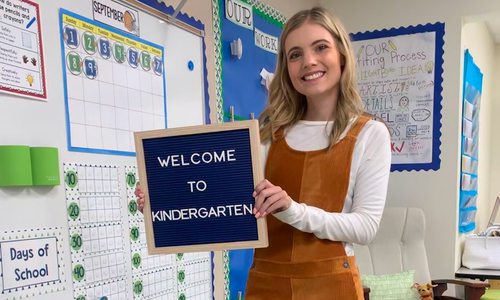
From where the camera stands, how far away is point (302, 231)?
1.07 m

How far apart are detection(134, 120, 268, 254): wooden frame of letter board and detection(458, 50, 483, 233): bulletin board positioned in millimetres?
2322

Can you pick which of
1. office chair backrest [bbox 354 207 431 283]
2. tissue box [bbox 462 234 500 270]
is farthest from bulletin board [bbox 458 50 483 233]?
office chair backrest [bbox 354 207 431 283]

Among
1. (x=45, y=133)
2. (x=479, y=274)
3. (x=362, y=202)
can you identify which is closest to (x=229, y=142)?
(x=362, y=202)

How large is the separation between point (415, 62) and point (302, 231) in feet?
7.20

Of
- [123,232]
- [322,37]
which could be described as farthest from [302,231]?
[123,232]

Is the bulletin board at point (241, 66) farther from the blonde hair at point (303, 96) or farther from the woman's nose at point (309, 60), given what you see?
the woman's nose at point (309, 60)

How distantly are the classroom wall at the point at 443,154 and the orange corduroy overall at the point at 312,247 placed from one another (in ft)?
6.49

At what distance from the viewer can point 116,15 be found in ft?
4.98

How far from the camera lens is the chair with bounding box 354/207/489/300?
2738 millimetres

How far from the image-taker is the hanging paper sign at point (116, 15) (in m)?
1.45

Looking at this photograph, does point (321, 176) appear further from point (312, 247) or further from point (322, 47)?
point (322, 47)

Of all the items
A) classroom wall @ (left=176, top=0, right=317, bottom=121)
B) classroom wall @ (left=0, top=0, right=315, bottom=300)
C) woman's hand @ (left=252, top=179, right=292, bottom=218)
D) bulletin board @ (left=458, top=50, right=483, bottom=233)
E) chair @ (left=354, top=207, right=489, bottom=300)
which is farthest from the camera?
bulletin board @ (left=458, top=50, right=483, bottom=233)

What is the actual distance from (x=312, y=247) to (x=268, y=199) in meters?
0.19

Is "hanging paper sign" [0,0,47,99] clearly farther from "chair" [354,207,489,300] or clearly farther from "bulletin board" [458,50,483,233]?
"bulletin board" [458,50,483,233]
